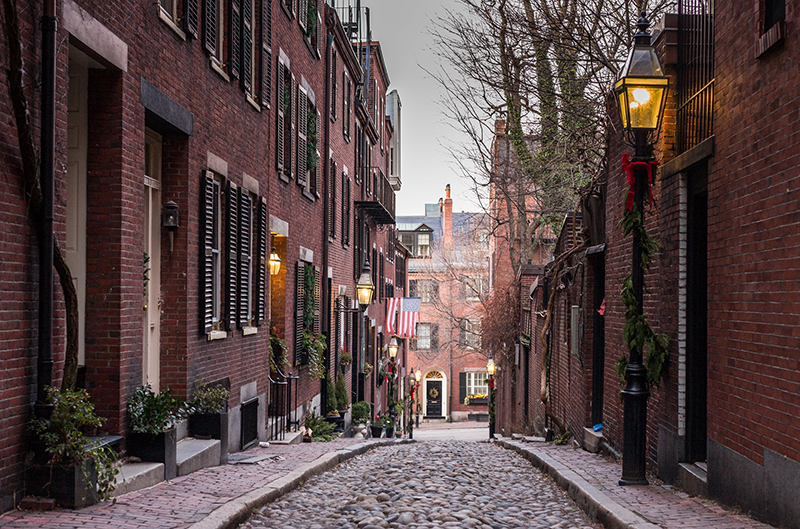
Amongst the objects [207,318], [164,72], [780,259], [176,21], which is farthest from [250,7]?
[780,259]

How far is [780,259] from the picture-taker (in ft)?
18.2

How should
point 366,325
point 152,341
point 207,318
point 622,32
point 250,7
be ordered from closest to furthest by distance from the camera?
point 152,341, point 207,318, point 250,7, point 622,32, point 366,325

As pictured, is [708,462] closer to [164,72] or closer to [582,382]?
[582,382]

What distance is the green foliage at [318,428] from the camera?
16531 millimetres

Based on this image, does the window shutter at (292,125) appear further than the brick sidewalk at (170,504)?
Yes

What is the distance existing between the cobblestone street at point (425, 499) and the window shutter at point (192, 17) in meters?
5.51

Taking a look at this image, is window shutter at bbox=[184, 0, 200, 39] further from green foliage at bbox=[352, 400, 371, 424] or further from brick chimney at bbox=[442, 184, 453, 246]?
brick chimney at bbox=[442, 184, 453, 246]

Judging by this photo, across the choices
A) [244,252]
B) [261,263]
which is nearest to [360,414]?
[261,263]

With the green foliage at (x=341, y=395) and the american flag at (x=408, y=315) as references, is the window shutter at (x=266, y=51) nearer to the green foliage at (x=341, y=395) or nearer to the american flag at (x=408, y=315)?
the green foliage at (x=341, y=395)

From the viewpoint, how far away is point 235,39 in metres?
11.4

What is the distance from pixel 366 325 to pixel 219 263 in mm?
18480

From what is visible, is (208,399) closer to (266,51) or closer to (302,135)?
(266,51)

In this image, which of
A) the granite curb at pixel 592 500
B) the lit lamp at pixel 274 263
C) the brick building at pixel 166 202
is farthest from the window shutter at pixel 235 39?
the granite curb at pixel 592 500

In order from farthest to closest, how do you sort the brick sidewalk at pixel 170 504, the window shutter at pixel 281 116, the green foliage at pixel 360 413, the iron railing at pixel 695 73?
the green foliage at pixel 360 413 → the window shutter at pixel 281 116 → the iron railing at pixel 695 73 → the brick sidewalk at pixel 170 504
